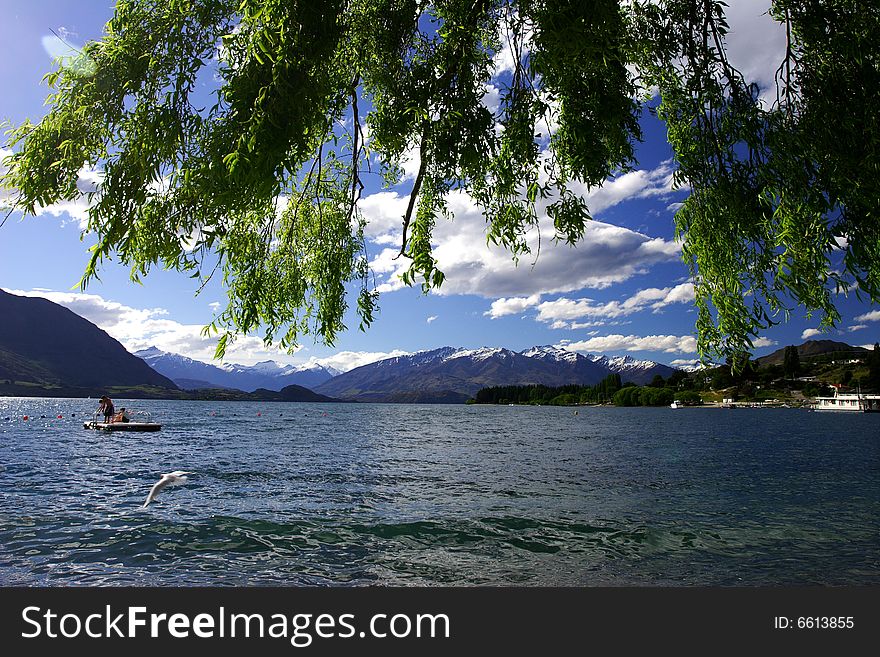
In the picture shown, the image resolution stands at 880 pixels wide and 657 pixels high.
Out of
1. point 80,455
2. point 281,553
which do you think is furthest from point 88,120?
point 80,455

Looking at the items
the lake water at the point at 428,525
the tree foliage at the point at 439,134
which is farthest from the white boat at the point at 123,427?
the tree foliage at the point at 439,134

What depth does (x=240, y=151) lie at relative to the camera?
5289 millimetres

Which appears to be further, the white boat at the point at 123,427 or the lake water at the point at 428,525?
the white boat at the point at 123,427

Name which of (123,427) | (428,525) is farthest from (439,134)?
(123,427)

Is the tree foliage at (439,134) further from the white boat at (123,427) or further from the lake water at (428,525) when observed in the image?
the white boat at (123,427)

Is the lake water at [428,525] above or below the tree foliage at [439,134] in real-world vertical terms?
below

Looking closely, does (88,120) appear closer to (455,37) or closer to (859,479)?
(455,37)

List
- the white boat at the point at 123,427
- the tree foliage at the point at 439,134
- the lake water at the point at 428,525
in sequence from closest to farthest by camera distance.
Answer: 1. the tree foliage at the point at 439,134
2. the lake water at the point at 428,525
3. the white boat at the point at 123,427

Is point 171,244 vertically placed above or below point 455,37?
below

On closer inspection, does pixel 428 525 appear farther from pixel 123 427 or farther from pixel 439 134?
pixel 123 427

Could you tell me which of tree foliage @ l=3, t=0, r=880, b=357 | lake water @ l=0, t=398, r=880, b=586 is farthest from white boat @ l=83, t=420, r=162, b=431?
tree foliage @ l=3, t=0, r=880, b=357

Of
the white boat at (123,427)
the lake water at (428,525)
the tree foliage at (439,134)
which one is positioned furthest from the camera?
the white boat at (123,427)

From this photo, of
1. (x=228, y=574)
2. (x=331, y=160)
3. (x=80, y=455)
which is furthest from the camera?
(x=80, y=455)

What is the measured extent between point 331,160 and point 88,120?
442cm
